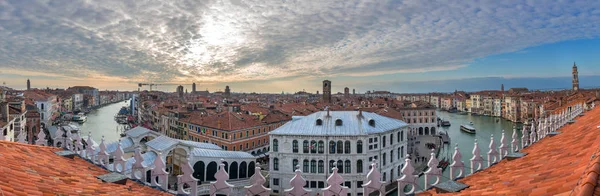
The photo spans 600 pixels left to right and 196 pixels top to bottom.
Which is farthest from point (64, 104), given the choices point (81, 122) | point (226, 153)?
point (226, 153)

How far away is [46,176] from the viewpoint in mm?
4105

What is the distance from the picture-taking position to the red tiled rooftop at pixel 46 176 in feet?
11.1

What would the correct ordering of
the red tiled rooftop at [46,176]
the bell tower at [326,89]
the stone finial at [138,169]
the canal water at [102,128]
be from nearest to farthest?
1. the red tiled rooftop at [46,176]
2. the stone finial at [138,169]
3. the canal water at [102,128]
4. the bell tower at [326,89]

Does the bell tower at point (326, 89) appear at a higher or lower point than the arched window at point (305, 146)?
higher

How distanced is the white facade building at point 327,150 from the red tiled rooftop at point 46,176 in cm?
1654

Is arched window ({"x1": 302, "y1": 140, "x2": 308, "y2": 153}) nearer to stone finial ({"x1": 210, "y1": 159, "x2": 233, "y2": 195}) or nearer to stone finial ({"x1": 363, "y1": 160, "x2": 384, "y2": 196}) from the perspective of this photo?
stone finial ({"x1": 210, "y1": 159, "x2": 233, "y2": 195})

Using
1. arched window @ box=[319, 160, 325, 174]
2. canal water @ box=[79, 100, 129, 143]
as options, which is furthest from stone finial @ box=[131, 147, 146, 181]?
canal water @ box=[79, 100, 129, 143]

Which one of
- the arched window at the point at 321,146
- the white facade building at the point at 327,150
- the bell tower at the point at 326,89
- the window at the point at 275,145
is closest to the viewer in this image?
the white facade building at the point at 327,150

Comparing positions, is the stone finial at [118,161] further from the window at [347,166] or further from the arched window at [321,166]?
the window at [347,166]

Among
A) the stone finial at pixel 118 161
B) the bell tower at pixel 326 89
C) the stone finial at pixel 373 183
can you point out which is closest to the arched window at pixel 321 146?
the stone finial at pixel 118 161

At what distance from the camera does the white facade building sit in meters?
21.8

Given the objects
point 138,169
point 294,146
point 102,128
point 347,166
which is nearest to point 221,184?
point 138,169

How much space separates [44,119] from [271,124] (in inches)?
1641

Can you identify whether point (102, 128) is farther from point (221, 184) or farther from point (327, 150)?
point (221, 184)
